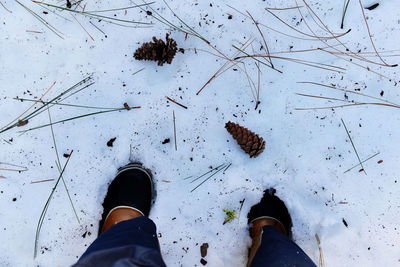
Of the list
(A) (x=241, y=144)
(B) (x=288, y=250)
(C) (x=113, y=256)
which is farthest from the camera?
(A) (x=241, y=144)

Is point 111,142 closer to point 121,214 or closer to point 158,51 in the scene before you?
point 121,214

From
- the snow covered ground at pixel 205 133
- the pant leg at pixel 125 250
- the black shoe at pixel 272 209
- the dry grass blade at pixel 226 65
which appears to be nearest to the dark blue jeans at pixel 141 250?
the pant leg at pixel 125 250

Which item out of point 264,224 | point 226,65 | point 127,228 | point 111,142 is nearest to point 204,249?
point 264,224

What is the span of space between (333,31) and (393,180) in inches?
38.7

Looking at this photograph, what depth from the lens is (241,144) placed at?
1.61 meters

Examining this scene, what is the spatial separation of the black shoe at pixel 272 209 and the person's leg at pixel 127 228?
2.00 ft

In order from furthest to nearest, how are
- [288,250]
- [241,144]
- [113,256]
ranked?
[241,144] < [288,250] < [113,256]

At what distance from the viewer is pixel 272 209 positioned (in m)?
1.62

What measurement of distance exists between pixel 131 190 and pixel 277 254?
90 centimetres

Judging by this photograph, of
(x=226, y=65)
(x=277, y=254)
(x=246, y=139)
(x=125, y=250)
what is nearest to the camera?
(x=125, y=250)

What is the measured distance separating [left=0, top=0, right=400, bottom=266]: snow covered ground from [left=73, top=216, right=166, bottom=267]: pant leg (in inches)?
12.6

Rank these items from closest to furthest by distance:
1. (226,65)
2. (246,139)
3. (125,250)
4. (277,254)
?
1. (125,250)
2. (277,254)
3. (246,139)
4. (226,65)

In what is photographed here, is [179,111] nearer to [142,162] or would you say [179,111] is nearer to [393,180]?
[142,162]

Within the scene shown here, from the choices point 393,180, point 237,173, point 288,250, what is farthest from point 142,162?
point 393,180
